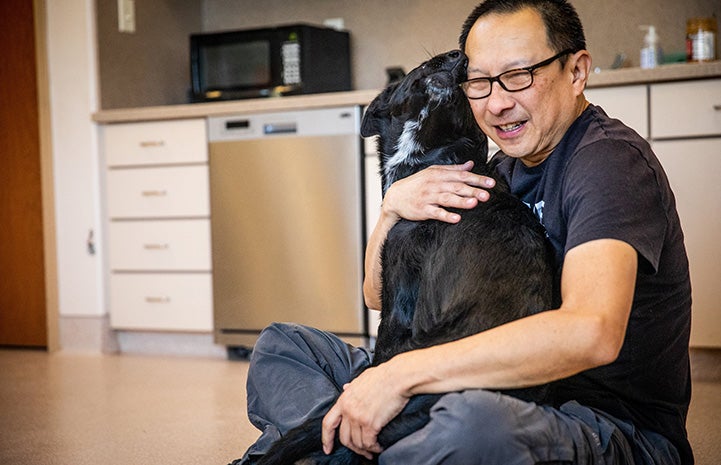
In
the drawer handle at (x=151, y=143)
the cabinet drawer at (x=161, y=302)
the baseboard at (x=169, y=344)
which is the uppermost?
the drawer handle at (x=151, y=143)

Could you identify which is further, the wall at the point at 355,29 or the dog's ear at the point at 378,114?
the wall at the point at 355,29

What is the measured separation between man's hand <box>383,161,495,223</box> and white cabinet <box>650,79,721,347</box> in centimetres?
181

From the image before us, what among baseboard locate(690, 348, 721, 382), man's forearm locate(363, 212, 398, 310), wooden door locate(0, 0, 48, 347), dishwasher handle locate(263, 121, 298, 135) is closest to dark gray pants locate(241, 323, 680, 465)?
man's forearm locate(363, 212, 398, 310)

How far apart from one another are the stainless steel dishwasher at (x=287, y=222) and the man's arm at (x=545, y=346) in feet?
7.44

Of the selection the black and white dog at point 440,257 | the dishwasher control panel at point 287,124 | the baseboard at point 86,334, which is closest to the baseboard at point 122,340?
the baseboard at point 86,334

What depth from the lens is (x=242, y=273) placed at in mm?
3852

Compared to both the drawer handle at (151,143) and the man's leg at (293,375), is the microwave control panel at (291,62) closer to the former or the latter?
the drawer handle at (151,143)

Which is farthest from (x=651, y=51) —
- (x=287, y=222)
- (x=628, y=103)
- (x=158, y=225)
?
(x=158, y=225)

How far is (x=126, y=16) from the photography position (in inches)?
167

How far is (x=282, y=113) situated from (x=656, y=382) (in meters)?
2.54

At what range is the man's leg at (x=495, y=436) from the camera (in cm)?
128

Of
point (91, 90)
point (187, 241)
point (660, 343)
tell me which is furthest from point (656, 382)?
point (91, 90)

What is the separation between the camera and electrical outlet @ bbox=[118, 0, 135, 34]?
13.9 feet

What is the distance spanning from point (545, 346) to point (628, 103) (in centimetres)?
221
